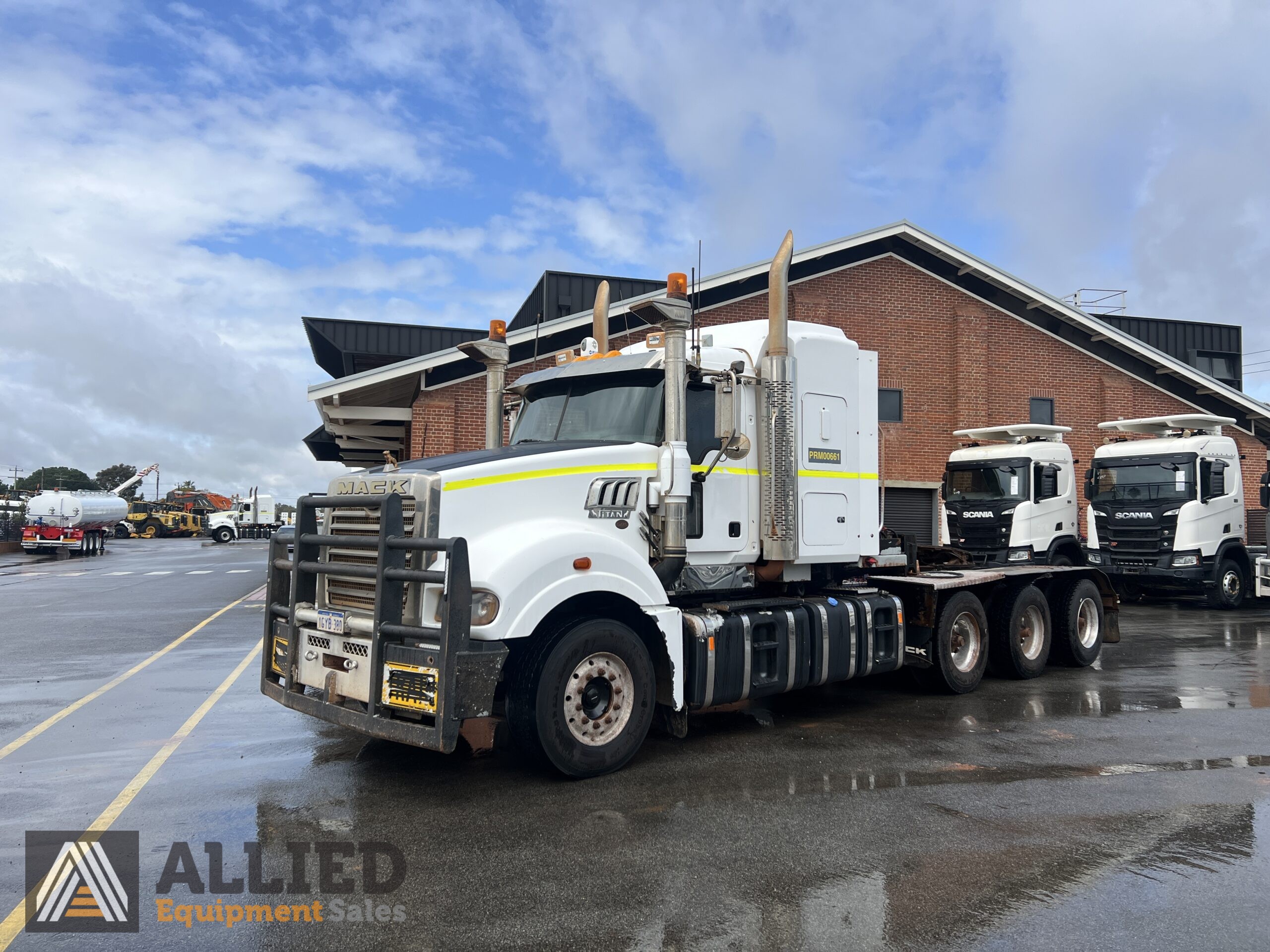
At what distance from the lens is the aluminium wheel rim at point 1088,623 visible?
11.0 m

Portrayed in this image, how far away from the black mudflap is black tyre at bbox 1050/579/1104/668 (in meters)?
4.62

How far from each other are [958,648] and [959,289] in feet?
48.4

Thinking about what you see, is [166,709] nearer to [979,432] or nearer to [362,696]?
[362,696]

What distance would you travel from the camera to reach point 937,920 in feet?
13.1

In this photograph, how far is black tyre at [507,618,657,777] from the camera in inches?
228

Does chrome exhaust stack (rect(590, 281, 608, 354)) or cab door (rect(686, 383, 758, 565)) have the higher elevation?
chrome exhaust stack (rect(590, 281, 608, 354))

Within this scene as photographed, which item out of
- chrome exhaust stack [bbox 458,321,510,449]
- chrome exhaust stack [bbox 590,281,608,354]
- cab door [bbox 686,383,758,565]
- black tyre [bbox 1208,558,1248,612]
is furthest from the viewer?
black tyre [bbox 1208,558,1248,612]

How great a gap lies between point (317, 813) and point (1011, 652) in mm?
7335

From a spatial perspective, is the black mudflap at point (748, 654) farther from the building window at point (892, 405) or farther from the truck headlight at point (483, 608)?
the building window at point (892, 405)

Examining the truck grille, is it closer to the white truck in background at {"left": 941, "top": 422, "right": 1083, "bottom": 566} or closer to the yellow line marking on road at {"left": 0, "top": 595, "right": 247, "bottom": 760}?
the yellow line marking on road at {"left": 0, "top": 595, "right": 247, "bottom": 760}

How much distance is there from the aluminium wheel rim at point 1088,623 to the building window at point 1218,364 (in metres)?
29.2

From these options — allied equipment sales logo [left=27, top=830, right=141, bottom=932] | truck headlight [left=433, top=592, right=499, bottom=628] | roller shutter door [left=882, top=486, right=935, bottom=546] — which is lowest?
allied equipment sales logo [left=27, top=830, right=141, bottom=932]

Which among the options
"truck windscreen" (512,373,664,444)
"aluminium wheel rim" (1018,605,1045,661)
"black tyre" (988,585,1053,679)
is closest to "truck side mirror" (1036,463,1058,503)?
"black tyre" (988,585,1053,679)

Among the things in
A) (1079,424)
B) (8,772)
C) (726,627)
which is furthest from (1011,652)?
(1079,424)
